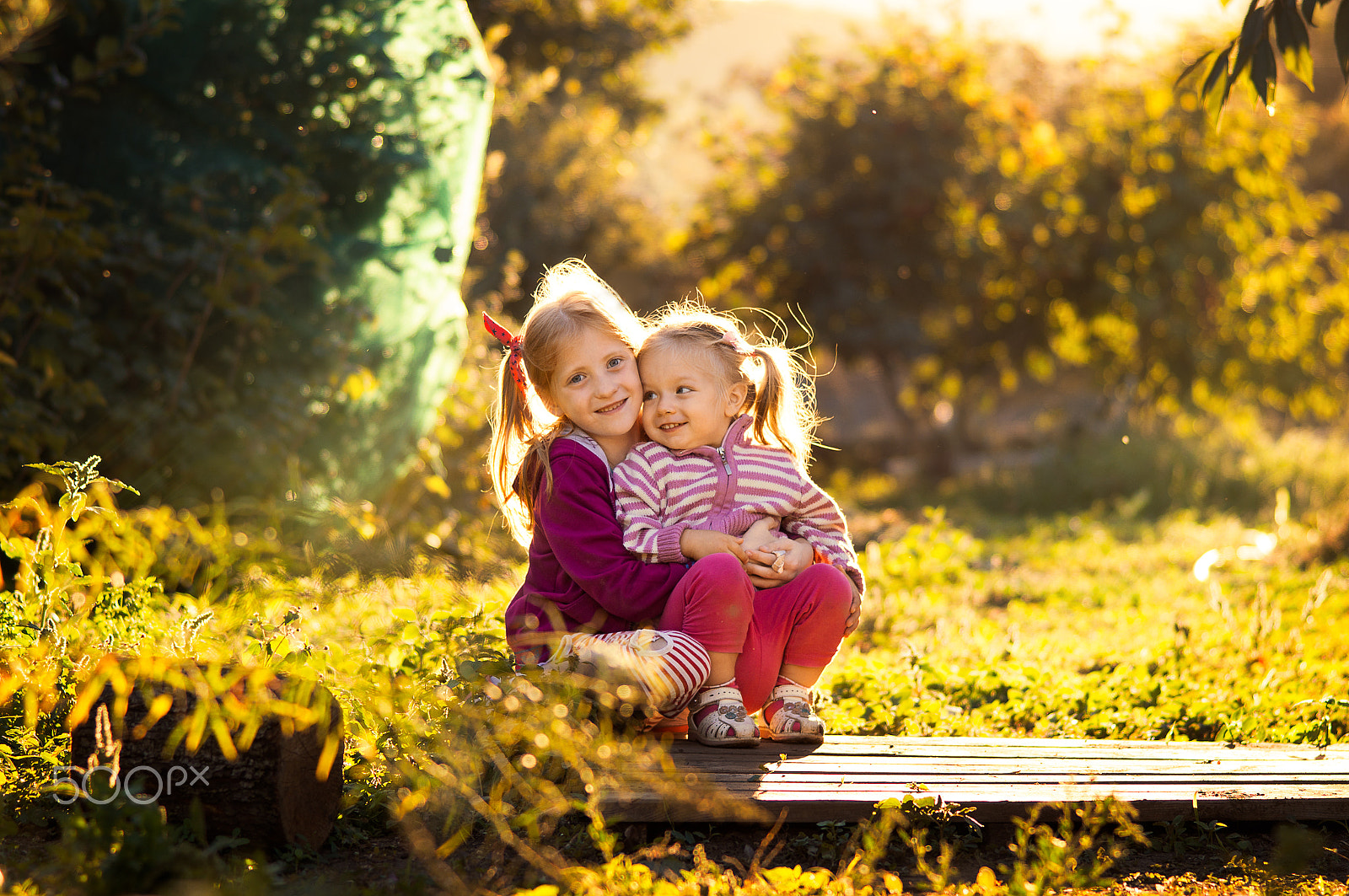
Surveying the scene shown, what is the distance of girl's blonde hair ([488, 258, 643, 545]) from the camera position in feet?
9.39

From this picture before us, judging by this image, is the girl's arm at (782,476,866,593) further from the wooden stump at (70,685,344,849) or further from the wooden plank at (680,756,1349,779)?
the wooden stump at (70,685,344,849)

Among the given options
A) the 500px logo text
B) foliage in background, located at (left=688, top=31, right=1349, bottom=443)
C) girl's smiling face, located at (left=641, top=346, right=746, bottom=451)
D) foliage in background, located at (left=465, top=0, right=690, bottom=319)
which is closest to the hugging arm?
girl's smiling face, located at (left=641, top=346, right=746, bottom=451)

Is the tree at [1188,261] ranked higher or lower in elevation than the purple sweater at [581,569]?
higher

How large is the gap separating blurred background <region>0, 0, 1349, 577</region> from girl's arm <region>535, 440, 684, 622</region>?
4.96ft

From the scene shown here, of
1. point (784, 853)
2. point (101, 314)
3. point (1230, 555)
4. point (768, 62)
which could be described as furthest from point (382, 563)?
point (768, 62)

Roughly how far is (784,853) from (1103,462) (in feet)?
28.0

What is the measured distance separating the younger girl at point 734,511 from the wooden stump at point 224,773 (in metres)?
0.89

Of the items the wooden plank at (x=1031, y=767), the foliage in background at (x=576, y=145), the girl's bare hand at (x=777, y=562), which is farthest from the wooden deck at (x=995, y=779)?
the foliage in background at (x=576, y=145)

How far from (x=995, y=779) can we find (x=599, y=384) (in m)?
1.31

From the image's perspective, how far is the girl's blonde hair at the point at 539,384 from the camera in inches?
113

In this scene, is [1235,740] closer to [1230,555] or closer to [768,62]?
[1230,555]

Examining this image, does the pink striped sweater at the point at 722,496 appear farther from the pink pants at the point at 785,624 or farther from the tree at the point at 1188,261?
the tree at the point at 1188,261

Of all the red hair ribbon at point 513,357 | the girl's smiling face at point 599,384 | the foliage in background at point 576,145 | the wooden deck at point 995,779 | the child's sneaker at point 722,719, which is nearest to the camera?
the wooden deck at point 995,779

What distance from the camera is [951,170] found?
1190 centimetres
